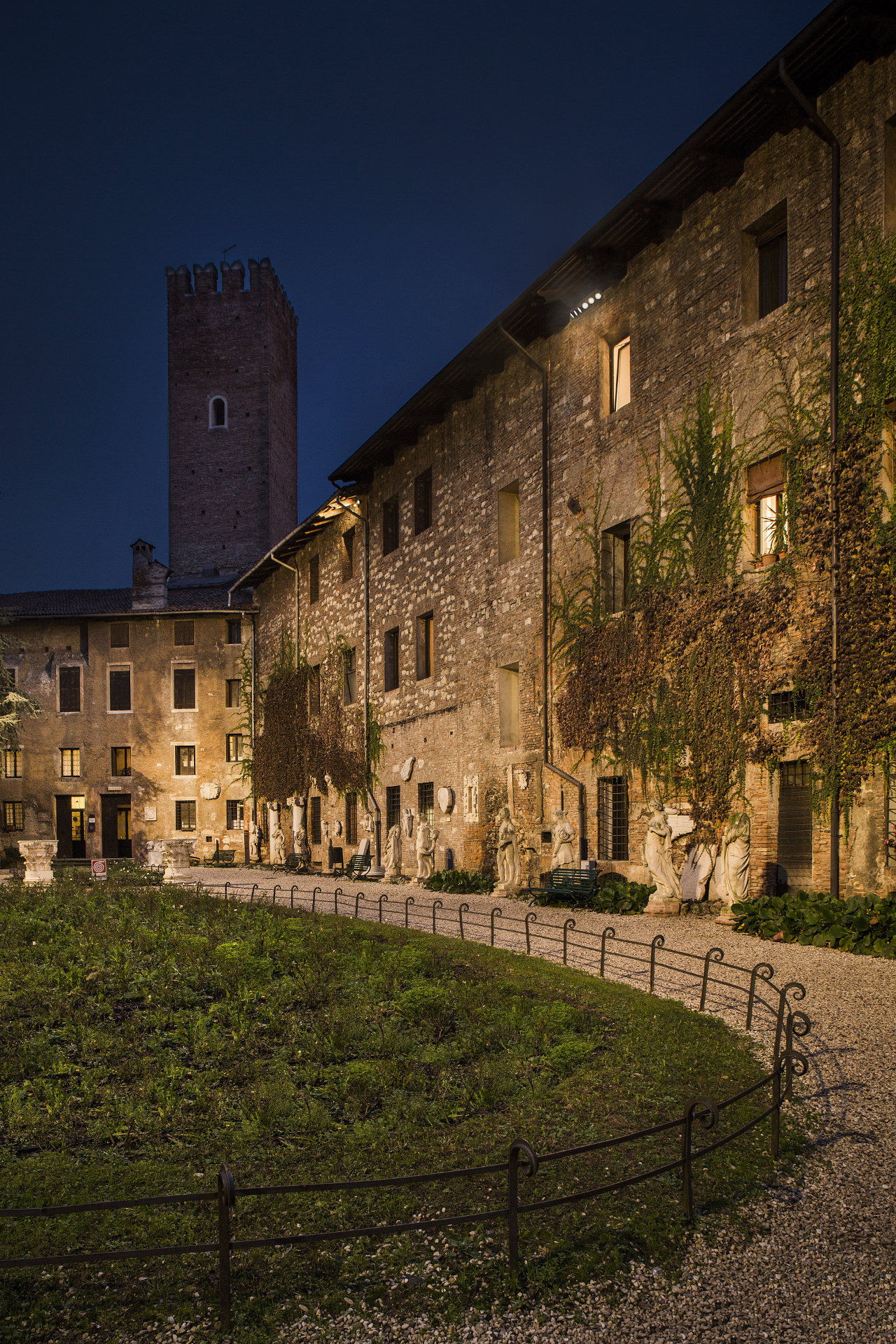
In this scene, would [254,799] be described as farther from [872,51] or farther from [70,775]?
[872,51]

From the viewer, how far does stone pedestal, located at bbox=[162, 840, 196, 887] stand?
18.8 meters

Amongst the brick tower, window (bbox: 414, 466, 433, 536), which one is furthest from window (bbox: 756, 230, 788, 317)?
the brick tower

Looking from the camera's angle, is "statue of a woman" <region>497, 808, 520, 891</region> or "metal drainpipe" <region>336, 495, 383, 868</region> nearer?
"statue of a woman" <region>497, 808, 520, 891</region>

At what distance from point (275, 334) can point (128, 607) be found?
16392 millimetres

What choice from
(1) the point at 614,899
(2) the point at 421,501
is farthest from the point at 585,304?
(1) the point at 614,899

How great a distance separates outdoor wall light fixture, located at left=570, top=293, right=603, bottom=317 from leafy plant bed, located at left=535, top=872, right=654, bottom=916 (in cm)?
912

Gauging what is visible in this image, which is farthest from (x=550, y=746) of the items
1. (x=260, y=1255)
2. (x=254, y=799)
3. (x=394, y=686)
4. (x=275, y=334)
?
(x=275, y=334)

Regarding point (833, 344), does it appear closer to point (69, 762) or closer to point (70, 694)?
point (70, 694)

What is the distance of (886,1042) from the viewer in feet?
21.0

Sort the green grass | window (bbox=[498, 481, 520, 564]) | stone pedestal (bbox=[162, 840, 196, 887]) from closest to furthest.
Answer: the green grass, window (bbox=[498, 481, 520, 564]), stone pedestal (bbox=[162, 840, 196, 887])

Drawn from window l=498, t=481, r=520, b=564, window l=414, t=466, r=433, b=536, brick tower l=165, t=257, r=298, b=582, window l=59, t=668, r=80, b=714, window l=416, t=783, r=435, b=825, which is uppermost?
brick tower l=165, t=257, r=298, b=582

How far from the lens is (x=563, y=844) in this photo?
15.1 m

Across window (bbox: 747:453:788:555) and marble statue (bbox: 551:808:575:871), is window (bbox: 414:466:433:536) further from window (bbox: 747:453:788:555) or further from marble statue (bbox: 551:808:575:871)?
window (bbox: 747:453:788:555)

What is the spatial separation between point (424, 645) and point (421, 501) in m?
3.28
